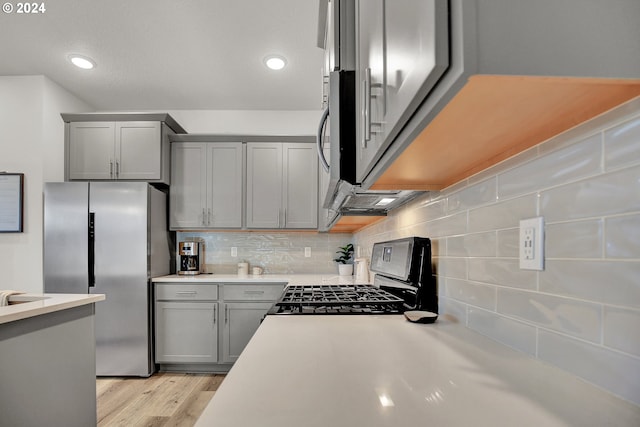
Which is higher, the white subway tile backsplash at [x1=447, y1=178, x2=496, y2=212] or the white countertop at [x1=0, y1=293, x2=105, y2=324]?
the white subway tile backsplash at [x1=447, y1=178, x2=496, y2=212]

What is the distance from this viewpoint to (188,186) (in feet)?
11.3

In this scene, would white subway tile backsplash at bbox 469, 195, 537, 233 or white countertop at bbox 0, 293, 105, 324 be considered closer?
white subway tile backsplash at bbox 469, 195, 537, 233

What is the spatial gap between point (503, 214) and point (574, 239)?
0.79 feet

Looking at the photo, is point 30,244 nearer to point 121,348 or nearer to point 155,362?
point 121,348

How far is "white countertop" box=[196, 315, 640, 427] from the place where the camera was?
496 millimetres

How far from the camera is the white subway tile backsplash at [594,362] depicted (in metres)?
0.53

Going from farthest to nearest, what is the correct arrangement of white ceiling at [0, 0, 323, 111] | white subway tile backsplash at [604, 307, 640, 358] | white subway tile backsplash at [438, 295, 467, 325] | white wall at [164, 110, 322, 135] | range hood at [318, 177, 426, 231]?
white wall at [164, 110, 322, 135], white ceiling at [0, 0, 323, 111], range hood at [318, 177, 426, 231], white subway tile backsplash at [438, 295, 467, 325], white subway tile backsplash at [604, 307, 640, 358]

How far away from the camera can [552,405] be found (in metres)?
0.53

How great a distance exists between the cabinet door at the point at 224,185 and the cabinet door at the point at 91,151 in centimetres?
91

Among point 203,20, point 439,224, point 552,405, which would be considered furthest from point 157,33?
point 552,405

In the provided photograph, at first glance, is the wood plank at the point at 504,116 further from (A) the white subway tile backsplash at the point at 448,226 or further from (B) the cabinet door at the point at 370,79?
(A) the white subway tile backsplash at the point at 448,226

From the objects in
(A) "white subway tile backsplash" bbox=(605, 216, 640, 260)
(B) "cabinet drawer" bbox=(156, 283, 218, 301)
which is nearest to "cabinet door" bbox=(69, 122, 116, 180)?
(B) "cabinet drawer" bbox=(156, 283, 218, 301)

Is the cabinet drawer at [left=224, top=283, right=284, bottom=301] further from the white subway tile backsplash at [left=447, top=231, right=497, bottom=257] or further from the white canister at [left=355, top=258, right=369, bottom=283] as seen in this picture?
the white subway tile backsplash at [left=447, top=231, right=497, bottom=257]

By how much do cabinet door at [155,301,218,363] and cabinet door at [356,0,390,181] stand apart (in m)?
2.67
